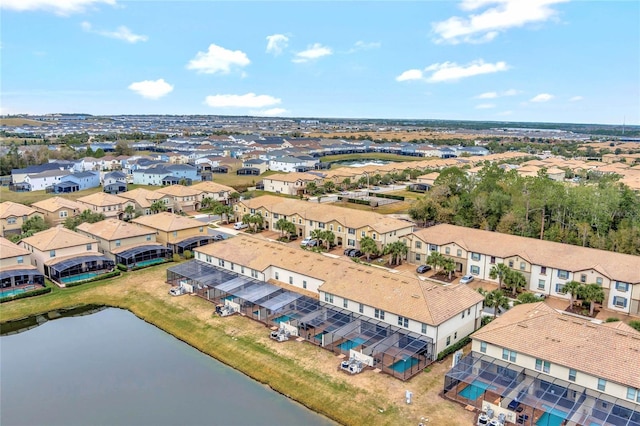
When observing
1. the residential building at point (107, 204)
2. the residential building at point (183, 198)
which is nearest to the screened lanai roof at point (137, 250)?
the residential building at point (107, 204)

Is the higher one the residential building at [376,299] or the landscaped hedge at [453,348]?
the residential building at [376,299]

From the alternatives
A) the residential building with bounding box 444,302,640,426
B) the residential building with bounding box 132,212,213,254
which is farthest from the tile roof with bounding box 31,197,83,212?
the residential building with bounding box 444,302,640,426

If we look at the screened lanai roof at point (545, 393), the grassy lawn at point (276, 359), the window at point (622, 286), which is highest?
the window at point (622, 286)

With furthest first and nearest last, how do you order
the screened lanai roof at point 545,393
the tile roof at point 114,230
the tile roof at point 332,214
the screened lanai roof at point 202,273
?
the tile roof at point 332,214, the tile roof at point 114,230, the screened lanai roof at point 202,273, the screened lanai roof at point 545,393

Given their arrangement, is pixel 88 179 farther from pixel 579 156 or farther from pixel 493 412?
pixel 579 156

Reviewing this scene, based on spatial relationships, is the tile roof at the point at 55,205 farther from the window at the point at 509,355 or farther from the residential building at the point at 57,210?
the window at the point at 509,355

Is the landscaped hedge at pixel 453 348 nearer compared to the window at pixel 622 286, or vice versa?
the landscaped hedge at pixel 453 348

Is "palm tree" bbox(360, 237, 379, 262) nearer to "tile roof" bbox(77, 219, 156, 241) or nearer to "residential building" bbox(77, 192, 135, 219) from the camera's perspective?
"tile roof" bbox(77, 219, 156, 241)
